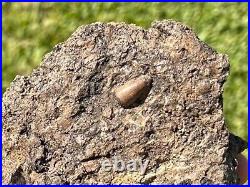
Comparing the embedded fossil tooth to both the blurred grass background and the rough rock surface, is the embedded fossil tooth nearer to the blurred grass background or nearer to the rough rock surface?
the rough rock surface

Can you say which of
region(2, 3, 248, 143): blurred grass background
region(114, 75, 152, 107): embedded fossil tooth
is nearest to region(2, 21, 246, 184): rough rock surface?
region(114, 75, 152, 107): embedded fossil tooth

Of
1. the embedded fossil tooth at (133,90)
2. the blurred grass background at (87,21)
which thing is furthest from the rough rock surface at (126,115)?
the blurred grass background at (87,21)

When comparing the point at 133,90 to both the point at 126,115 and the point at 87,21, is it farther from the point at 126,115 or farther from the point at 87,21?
the point at 87,21

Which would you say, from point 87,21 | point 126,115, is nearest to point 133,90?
point 126,115

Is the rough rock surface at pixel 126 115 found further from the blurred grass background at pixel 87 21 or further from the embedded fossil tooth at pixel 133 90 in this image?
the blurred grass background at pixel 87 21

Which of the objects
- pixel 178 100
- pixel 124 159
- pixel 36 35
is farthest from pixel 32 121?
pixel 36 35

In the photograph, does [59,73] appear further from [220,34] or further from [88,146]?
[220,34]
